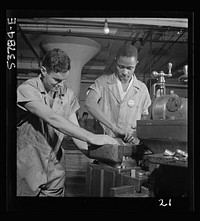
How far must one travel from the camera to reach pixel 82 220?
1347mm

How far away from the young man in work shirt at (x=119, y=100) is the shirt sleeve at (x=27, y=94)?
0.26 metres

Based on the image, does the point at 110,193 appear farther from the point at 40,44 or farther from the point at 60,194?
the point at 40,44

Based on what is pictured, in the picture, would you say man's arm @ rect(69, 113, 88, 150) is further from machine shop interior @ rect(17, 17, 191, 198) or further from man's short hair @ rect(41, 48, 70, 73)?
man's short hair @ rect(41, 48, 70, 73)

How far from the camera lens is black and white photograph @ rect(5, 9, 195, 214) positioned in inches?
52.1

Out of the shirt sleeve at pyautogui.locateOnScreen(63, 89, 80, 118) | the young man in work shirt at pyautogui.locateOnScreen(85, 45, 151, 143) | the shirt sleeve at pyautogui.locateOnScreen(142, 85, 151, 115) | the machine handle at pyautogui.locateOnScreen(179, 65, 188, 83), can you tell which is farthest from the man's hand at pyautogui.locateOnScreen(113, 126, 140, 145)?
the machine handle at pyautogui.locateOnScreen(179, 65, 188, 83)

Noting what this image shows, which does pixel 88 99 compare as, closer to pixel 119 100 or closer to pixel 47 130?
pixel 119 100

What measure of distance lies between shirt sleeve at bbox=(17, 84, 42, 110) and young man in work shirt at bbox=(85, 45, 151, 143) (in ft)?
0.86

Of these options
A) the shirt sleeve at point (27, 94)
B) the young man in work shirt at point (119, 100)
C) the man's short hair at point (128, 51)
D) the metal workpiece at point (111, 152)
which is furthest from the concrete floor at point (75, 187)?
the man's short hair at point (128, 51)

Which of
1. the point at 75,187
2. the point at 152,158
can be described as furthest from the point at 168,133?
the point at 75,187

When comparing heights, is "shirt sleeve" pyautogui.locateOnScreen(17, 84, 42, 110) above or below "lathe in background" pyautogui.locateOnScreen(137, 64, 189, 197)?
→ above

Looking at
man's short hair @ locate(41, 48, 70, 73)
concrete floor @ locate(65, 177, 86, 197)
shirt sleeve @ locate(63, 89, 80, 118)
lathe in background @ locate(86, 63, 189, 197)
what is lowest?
concrete floor @ locate(65, 177, 86, 197)

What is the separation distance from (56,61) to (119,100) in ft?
1.29
